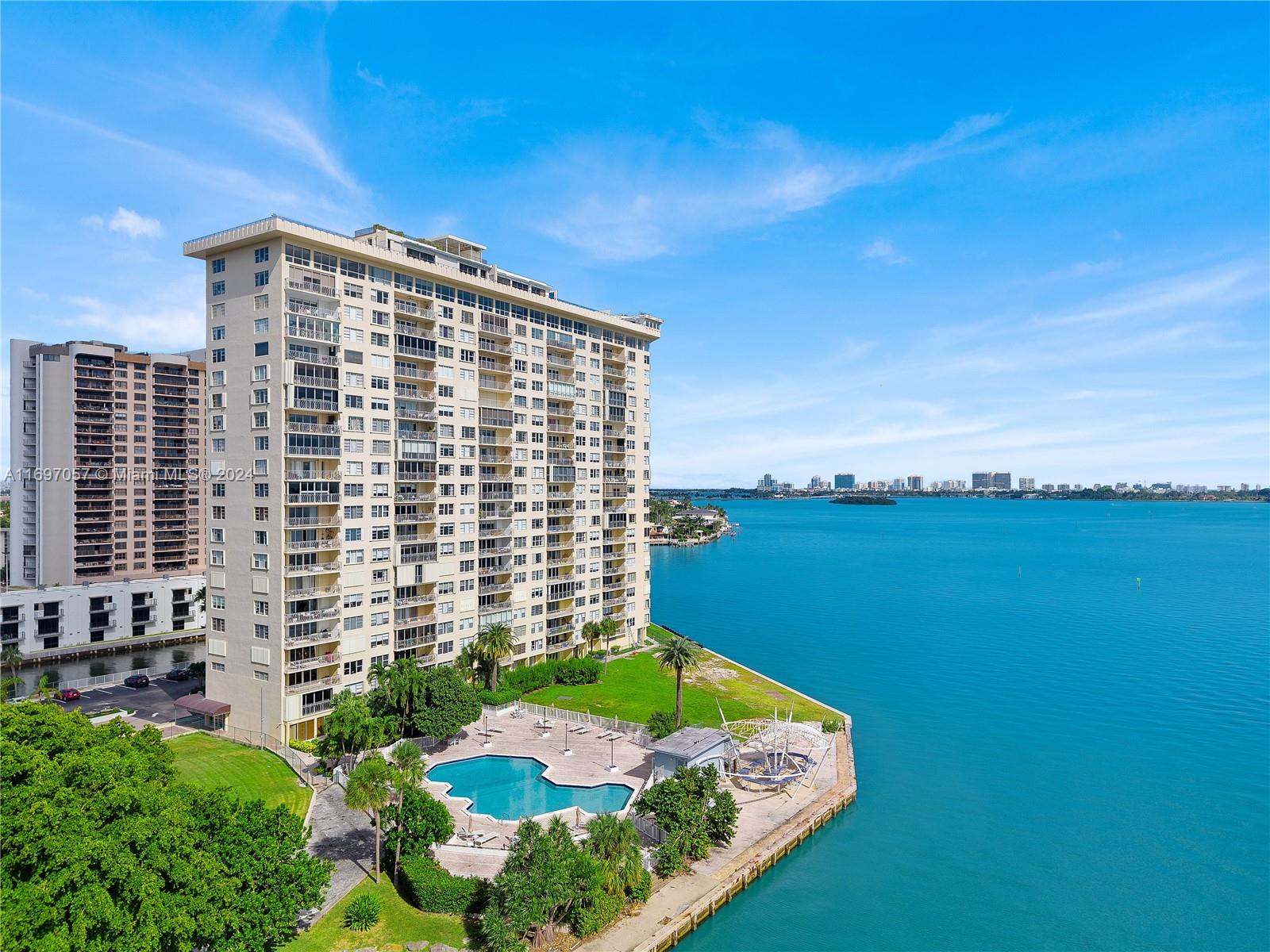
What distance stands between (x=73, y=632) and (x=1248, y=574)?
783ft

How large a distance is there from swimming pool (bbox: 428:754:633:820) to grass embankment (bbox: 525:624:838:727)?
583 inches

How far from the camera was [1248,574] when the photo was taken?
585 ft

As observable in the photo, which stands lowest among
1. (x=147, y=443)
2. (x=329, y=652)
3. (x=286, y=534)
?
(x=329, y=652)

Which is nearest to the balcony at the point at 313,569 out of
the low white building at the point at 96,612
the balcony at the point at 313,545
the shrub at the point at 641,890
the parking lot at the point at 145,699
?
the balcony at the point at 313,545

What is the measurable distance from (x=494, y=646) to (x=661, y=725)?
2113cm

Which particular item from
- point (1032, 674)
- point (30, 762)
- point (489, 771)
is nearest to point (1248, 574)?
point (1032, 674)

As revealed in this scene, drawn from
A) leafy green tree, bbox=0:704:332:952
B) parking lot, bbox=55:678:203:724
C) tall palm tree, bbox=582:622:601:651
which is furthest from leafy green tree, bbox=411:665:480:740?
tall palm tree, bbox=582:622:601:651

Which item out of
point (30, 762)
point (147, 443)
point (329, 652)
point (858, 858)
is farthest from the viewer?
point (147, 443)

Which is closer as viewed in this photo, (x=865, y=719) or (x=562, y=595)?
(x=865, y=719)

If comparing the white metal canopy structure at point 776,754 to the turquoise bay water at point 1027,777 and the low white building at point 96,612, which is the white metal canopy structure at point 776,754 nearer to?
the turquoise bay water at point 1027,777

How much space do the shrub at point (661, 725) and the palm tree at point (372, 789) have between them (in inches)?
996

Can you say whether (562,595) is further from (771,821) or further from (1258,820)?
(1258,820)

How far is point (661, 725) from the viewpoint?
63031 millimetres

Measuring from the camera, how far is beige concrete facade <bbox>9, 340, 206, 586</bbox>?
121 m
